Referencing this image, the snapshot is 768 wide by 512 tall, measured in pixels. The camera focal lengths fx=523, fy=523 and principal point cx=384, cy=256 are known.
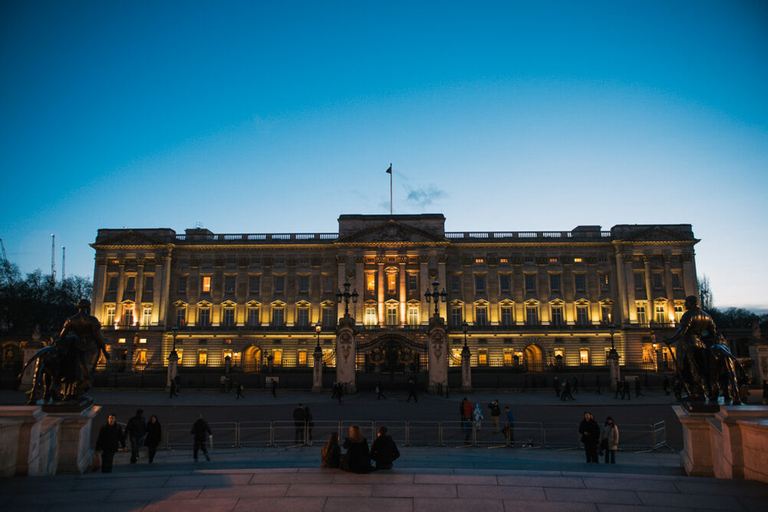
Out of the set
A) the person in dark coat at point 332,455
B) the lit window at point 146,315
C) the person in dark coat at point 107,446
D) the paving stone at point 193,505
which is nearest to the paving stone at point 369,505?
the paving stone at point 193,505

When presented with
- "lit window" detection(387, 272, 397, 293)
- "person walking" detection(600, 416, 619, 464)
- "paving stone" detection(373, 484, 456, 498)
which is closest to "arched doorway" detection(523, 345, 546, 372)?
"lit window" detection(387, 272, 397, 293)

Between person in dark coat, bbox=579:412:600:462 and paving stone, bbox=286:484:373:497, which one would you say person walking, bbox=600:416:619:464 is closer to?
person in dark coat, bbox=579:412:600:462

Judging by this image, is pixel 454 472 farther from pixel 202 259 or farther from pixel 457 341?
pixel 202 259

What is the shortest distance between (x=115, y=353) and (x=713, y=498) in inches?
2574

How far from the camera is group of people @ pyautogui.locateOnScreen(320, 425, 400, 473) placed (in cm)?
1058

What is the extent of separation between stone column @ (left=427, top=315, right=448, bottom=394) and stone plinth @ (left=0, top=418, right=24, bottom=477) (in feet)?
91.5

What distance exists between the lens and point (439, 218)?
6431 centimetres

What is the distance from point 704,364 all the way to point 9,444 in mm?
14332

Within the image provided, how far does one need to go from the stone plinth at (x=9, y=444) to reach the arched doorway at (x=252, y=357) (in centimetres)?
5386

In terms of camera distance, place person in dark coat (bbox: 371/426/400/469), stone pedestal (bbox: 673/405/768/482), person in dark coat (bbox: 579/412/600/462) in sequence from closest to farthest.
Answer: stone pedestal (bbox: 673/405/768/482) < person in dark coat (bbox: 371/426/400/469) < person in dark coat (bbox: 579/412/600/462)

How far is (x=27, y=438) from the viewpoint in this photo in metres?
10.2

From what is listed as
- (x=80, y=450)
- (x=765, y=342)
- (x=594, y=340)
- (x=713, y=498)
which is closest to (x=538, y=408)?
(x=765, y=342)

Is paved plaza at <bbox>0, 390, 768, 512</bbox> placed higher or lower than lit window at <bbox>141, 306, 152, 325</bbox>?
lower

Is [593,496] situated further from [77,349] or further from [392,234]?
[392,234]
